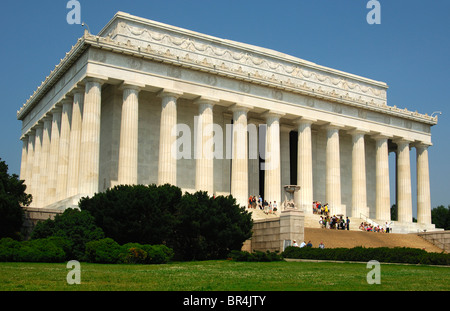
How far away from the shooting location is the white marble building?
5262 centimetres

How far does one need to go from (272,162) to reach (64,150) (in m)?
22.1

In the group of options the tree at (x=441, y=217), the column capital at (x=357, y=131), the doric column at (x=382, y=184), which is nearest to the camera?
the column capital at (x=357, y=131)

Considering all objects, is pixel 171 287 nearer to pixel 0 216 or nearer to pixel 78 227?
pixel 78 227

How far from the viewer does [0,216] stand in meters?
37.3

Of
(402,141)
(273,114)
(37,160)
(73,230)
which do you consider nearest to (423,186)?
(402,141)

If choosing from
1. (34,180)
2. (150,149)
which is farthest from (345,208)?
(34,180)

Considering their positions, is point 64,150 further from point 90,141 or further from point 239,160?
point 239,160

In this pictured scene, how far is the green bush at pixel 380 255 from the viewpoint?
3347cm

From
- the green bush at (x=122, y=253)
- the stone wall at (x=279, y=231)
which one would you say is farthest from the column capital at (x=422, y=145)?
the green bush at (x=122, y=253)

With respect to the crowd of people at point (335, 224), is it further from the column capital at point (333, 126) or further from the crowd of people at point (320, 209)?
the column capital at point (333, 126)

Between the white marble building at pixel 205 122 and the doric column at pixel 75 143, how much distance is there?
0.11 metres

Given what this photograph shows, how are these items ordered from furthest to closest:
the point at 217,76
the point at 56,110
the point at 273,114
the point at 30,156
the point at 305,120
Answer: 1. the point at 30,156
2. the point at 305,120
3. the point at 273,114
4. the point at 56,110
5. the point at 217,76

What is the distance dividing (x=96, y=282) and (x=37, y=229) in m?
20.1

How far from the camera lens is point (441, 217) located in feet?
293
